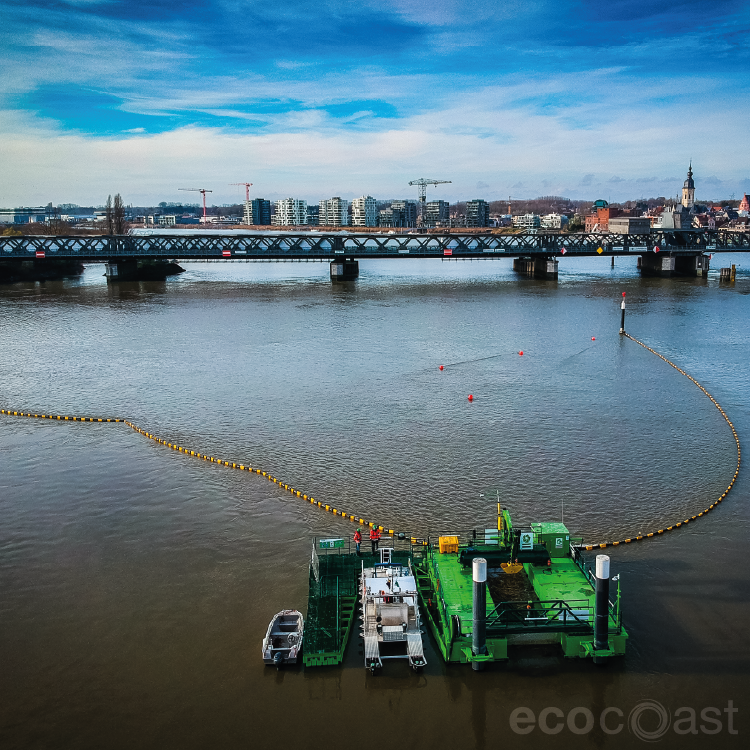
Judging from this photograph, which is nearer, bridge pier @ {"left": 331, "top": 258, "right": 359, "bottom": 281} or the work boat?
the work boat

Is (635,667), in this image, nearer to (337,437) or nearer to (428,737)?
(428,737)

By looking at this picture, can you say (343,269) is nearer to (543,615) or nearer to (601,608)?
(543,615)

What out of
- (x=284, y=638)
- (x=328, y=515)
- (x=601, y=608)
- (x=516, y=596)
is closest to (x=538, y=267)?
(x=328, y=515)

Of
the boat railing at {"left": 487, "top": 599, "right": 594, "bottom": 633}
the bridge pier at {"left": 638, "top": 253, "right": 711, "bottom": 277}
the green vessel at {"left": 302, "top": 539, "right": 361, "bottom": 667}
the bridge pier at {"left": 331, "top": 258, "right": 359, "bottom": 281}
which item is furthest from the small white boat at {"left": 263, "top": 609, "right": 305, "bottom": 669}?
the bridge pier at {"left": 638, "top": 253, "right": 711, "bottom": 277}

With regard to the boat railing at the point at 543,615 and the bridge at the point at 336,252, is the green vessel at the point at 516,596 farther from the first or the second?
the bridge at the point at 336,252

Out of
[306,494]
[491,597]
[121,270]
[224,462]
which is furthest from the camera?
[121,270]

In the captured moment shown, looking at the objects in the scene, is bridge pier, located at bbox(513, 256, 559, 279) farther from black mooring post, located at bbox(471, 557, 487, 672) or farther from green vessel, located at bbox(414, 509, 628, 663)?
black mooring post, located at bbox(471, 557, 487, 672)

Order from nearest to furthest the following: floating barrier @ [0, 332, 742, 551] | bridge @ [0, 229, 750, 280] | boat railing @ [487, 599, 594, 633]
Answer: boat railing @ [487, 599, 594, 633] < floating barrier @ [0, 332, 742, 551] < bridge @ [0, 229, 750, 280]
